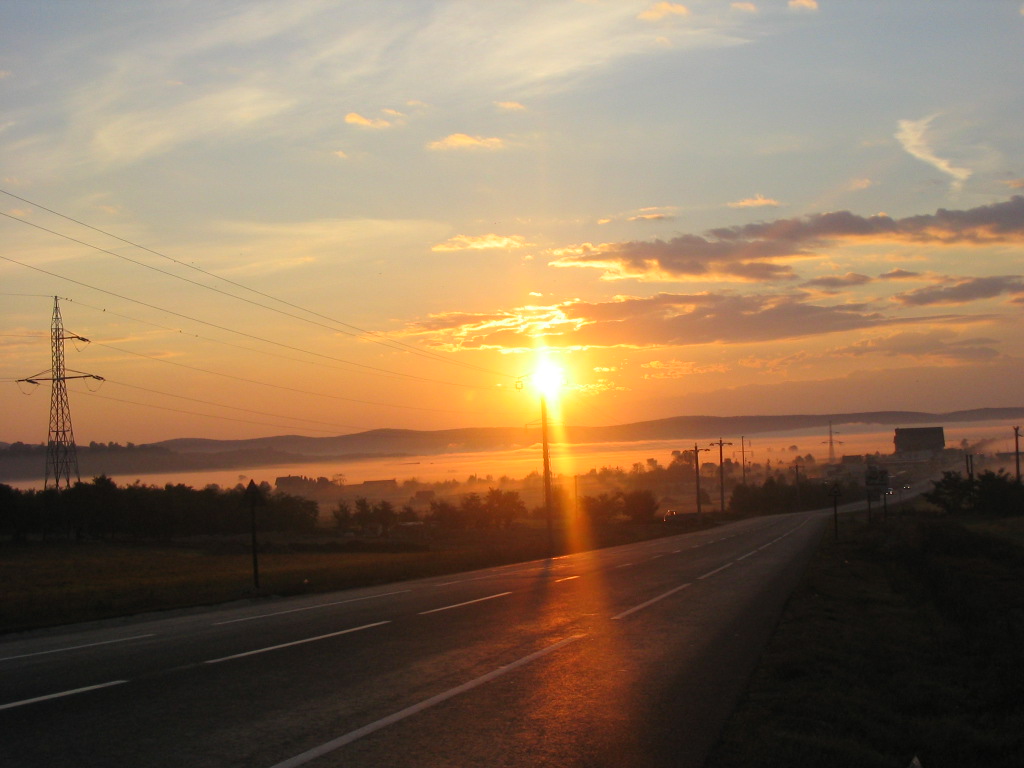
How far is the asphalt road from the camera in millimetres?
7738

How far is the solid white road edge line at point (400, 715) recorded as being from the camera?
7364 millimetres

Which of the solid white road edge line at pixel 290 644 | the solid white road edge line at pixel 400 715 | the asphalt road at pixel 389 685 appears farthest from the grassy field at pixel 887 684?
the solid white road edge line at pixel 290 644

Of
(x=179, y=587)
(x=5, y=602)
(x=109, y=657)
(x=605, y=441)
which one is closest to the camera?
(x=109, y=657)

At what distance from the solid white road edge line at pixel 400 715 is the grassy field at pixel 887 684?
10.0ft

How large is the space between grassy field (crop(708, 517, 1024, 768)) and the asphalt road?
54 centimetres

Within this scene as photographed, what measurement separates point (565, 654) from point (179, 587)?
1956cm

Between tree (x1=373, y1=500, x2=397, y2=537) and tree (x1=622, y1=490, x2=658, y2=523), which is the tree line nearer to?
tree (x1=373, y1=500, x2=397, y2=537)

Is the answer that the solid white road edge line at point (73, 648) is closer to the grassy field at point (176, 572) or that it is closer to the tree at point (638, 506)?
the grassy field at point (176, 572)

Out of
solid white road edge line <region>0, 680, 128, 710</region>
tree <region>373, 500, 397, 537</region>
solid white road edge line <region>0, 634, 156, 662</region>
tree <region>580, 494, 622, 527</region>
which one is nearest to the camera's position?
solid white road edge line <region>0, 680, 128, 710</region>

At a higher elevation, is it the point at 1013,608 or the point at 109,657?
the point at 109,657

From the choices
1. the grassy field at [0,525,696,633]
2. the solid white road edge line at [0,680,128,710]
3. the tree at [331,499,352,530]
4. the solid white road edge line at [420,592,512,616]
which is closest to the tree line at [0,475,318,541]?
the grassy field at [0,525,696,633]

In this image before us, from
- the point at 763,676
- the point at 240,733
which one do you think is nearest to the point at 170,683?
the point at 240,733

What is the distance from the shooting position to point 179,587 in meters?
28.5

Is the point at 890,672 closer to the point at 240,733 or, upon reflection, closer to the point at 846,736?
the point at 846,736
